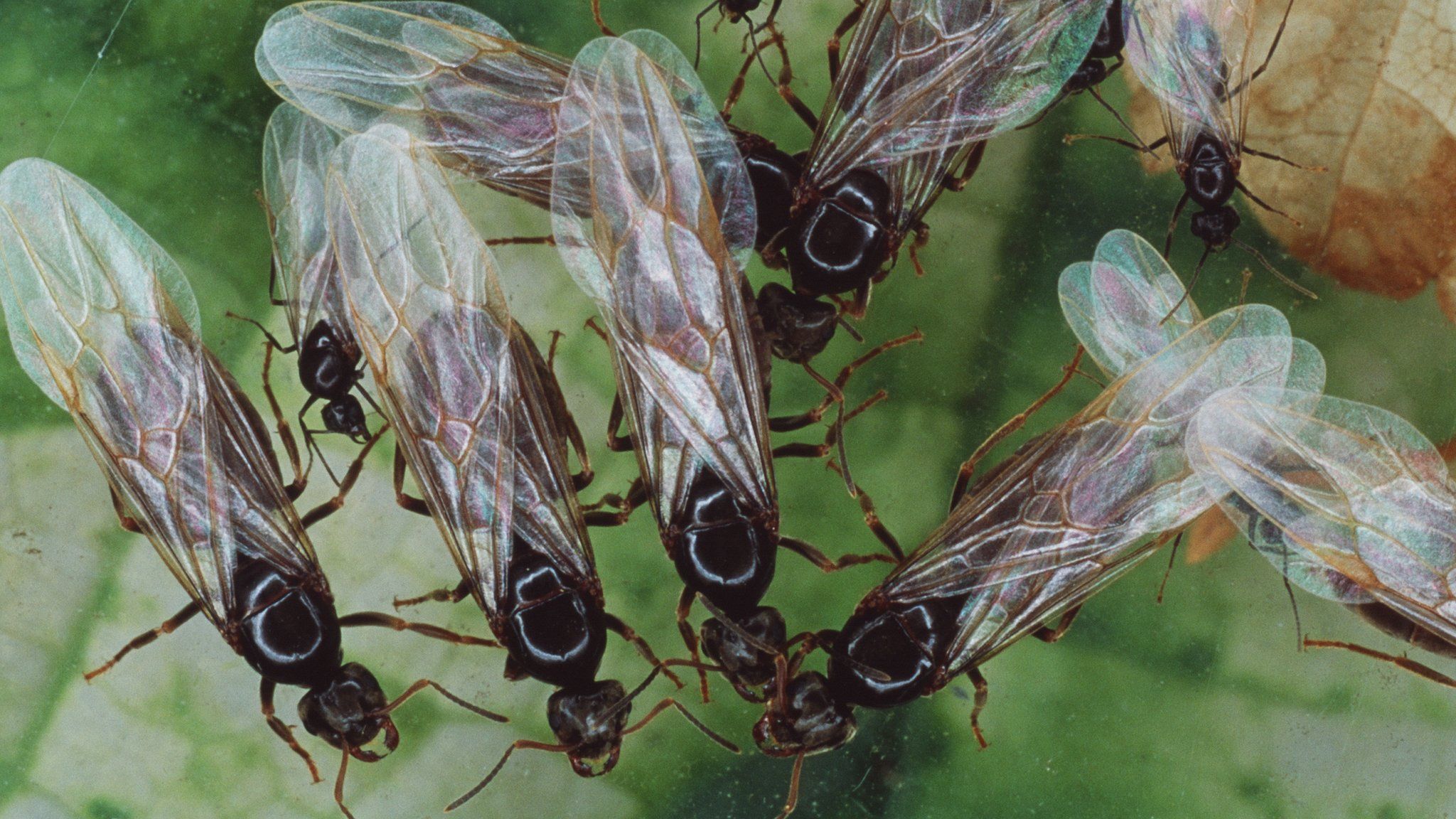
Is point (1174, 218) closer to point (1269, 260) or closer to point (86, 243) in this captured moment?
point (1269, 260)

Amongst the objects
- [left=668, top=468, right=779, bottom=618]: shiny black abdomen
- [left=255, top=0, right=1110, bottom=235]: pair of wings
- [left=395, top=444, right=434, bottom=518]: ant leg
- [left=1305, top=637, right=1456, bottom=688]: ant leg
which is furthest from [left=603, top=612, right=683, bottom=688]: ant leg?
[left=1305, top=637, right=1456, bottom=688]: ant leg

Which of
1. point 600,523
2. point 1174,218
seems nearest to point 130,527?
point 600,523

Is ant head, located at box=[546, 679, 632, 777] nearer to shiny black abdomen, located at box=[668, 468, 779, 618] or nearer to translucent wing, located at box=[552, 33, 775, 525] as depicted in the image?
shiny black abdomen, located at box=[668, 468, 779, 618]

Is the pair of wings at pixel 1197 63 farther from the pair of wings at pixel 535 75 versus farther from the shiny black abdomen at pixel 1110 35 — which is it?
the pair of wings at pixel 535 75

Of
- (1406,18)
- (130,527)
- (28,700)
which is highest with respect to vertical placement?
(1406,18)

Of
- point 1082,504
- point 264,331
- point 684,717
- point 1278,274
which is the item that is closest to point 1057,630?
point 1082,504

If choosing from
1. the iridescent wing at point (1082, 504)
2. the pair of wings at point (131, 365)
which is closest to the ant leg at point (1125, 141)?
the iridescent wing at point (1082, 504)

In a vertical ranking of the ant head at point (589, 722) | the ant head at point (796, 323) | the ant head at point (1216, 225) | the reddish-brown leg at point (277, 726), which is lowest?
the reddish-brown leg at point (277, 726)
